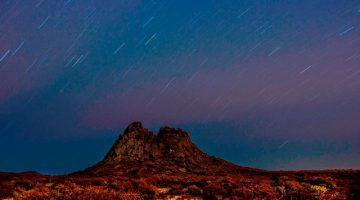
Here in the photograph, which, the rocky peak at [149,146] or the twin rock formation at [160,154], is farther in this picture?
the rocky peak at [149,146]

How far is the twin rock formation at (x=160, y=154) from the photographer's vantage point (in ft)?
185

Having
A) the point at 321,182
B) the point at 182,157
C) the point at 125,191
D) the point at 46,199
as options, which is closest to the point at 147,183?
the point at 125,191

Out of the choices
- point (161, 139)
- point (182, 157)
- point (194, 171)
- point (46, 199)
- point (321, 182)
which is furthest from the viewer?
point (161, 139)

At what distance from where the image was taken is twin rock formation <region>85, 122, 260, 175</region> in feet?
185

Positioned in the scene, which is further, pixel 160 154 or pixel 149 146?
pixel 149 146

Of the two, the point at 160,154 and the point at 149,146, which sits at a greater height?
the point at 149,146

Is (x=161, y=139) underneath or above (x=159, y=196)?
above

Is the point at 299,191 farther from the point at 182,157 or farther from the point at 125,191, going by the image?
the point at 182,157

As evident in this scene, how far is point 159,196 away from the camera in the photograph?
23.1m

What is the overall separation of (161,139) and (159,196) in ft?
144

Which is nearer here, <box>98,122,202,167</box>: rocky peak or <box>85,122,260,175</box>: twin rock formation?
<box>85,122,260,175</box>: twin rock formation

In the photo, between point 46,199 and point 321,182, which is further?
point 321,182

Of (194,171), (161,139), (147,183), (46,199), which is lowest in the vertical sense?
(46,199)

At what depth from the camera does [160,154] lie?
63062mm
